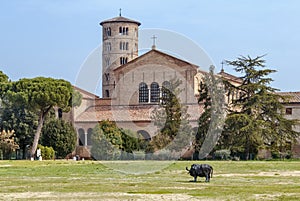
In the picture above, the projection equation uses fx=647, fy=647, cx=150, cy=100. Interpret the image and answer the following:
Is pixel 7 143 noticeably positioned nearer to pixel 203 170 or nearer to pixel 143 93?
pixel 143 93

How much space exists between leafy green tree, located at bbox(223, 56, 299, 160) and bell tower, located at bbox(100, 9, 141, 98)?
107ft

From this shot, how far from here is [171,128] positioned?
5531 centimetres

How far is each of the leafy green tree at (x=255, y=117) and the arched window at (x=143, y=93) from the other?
1716 cm

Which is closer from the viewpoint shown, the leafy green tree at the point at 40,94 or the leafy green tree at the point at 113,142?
the leafy green tree at the point at 40,94

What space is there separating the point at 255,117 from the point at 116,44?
3853 cm

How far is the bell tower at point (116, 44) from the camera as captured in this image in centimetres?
8650

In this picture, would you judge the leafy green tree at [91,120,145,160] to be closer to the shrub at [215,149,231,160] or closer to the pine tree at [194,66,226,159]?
the pine tree at [194,66,226,159]

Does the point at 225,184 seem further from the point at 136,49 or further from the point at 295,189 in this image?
the point at 136,49

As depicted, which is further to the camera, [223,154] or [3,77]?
[3,77]

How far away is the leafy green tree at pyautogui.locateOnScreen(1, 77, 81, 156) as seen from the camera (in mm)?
52750

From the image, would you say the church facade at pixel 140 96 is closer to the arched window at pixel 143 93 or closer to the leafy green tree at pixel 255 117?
the arched window at pixel 143 93

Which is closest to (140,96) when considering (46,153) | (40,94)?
(46,153)

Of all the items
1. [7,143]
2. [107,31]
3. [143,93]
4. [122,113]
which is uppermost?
[107,31]

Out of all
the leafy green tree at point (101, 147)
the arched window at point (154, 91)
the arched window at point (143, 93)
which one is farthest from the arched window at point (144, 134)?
the arched window at point (143, 93)
